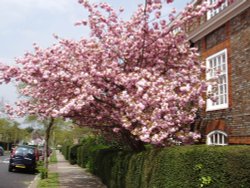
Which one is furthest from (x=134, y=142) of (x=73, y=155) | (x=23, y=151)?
(x=73, y=155)

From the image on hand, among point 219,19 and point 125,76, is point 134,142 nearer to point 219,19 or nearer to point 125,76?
point 125,76

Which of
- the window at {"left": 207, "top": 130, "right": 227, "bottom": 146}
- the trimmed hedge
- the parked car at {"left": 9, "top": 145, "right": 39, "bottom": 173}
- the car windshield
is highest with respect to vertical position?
the window at {"left": 207, "top": 130, "right": 227, "bottom": 146}

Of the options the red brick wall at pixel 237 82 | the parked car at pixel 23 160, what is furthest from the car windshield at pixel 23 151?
the red brick wall at pixel 237 82

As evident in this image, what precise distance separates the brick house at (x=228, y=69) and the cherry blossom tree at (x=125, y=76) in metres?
1.08

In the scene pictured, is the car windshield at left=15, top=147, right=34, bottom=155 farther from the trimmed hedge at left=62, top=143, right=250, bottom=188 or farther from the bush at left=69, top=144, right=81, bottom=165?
the trimmed hedge at left=62, top=143, right=250, bottom=188

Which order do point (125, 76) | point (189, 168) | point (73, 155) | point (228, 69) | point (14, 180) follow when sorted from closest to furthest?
point (189, 168), point (125, 76), point (228, 69), point (14, 180), point (73, 155)

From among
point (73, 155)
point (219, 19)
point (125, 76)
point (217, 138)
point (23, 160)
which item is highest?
point (219, 19)

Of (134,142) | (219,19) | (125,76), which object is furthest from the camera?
(219,19)

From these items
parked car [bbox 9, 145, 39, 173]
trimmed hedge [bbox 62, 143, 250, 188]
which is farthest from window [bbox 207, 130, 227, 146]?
parked car [bbox 9, 145, 39, 173]

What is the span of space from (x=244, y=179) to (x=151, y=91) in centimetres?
461

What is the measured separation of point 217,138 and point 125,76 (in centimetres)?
448

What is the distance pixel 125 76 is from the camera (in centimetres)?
1083

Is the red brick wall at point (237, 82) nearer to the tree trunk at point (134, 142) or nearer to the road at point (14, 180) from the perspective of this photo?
the tree trunk at point (134, 142)

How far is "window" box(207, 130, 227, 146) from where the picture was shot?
42.4 feet
